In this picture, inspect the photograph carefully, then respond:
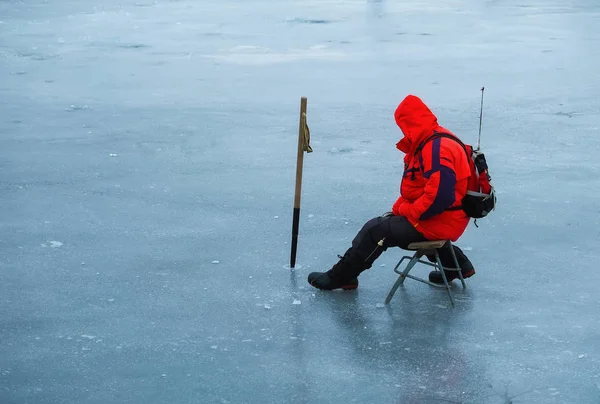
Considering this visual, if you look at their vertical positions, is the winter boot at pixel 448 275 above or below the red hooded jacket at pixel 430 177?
below

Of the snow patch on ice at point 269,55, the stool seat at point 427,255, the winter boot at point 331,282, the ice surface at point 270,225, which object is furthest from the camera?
the snow patch on ice at point 269,55

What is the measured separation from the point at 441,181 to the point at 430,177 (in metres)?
0.08

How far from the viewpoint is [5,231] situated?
8203 millimetres

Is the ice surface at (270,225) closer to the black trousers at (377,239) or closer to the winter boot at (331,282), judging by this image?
the winter boot at (331,282)

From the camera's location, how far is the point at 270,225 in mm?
8312

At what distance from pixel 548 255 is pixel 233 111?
5.87 meters

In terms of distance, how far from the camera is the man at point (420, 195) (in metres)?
6.15

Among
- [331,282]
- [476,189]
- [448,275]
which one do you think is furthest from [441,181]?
[331,282]

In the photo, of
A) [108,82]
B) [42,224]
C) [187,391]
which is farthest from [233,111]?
[187,391]

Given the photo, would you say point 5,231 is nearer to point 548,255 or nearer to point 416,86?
point 548,255

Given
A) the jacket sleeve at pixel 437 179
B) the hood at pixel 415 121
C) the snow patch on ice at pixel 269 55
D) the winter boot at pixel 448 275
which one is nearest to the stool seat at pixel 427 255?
the winter boot at pixel 448 275

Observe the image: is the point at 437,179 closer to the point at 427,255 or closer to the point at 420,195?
the point at 420,195

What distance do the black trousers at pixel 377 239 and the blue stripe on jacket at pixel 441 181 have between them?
323mm

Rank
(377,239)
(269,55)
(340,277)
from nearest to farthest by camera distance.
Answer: (377,239), (340,277), (269,55)
